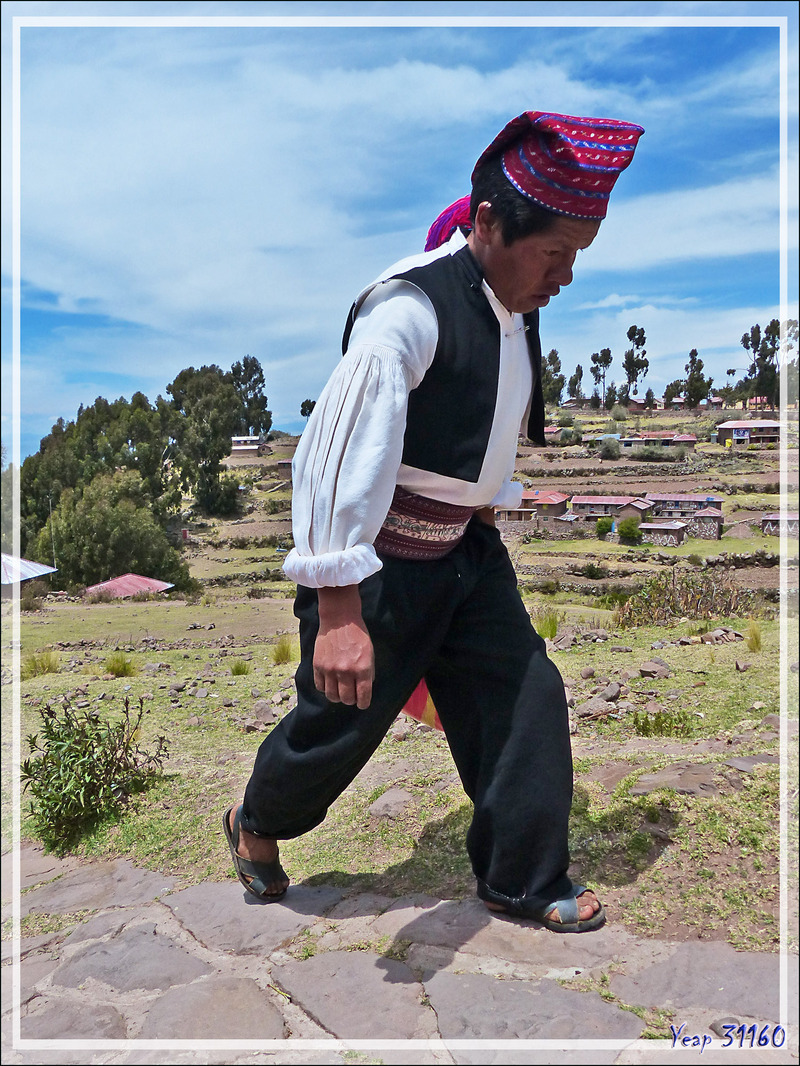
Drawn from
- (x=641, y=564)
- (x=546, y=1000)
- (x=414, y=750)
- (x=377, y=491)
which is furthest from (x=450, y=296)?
(x=641, y=564)

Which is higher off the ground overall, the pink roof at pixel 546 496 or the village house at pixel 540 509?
the pink roof at pixel 546 496

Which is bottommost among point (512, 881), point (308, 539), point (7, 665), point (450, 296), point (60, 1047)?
point (60, 1047)

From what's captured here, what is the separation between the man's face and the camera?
190 cm

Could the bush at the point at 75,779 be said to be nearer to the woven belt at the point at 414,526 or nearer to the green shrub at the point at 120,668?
the woven belt at the point at 414,526

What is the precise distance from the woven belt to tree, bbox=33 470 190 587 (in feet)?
61.7

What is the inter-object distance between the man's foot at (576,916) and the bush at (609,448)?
13.9 metres

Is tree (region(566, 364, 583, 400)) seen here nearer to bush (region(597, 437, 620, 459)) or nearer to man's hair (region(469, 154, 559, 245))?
bush (region(597, 437, 620, 459))

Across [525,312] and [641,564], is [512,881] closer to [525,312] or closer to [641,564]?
[525,312]

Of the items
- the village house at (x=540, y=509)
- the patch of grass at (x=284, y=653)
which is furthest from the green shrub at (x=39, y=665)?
the village house at (x=540, y=509)

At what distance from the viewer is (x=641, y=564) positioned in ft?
37.4

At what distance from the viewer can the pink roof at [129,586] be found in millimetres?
18234

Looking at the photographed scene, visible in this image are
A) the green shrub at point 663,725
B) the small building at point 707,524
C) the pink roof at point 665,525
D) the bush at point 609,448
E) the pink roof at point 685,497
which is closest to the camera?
the green shrub at point 663,725

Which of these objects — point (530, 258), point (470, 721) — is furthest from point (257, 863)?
point (530, 258)

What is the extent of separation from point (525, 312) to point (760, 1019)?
5.23 feet
